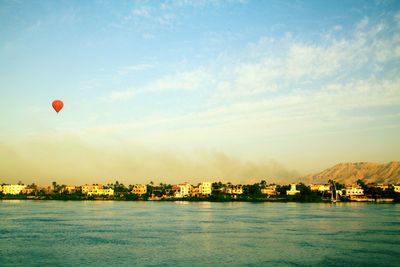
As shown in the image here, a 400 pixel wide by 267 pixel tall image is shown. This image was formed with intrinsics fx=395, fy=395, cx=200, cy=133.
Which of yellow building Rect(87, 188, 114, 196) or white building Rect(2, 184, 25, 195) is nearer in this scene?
yellow building Rect(87, 188, 114, 196)

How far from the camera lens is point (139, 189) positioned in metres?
146

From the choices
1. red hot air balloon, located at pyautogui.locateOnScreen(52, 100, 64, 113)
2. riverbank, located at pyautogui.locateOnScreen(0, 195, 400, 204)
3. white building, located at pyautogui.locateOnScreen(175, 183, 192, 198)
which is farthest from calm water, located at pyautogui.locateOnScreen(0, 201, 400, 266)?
white building, located at pyautogui.locateOnScreen(175, 183, 192, 198)

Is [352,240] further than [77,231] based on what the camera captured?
No

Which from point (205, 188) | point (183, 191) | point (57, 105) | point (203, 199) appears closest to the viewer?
point (57, 105)

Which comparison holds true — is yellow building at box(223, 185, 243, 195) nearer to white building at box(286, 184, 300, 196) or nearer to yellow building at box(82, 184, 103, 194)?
white building at box(286, 184, 300, 196)

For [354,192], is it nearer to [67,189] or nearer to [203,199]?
[203,199]

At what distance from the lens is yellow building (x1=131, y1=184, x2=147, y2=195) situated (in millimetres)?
143750

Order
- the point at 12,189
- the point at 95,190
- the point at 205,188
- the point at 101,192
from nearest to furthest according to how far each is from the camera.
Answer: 1. the point at 205,188
2. the point at 101,192
3. the point at 95,190
4. the point at 12,189

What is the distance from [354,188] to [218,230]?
349 feet

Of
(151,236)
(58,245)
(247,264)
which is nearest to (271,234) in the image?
(151,236)

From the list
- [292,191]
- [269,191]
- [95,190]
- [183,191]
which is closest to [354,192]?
[292,191]

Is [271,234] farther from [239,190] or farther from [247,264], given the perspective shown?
[239,190]

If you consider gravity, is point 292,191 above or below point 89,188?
below

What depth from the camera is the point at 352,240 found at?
32969 millimetres
